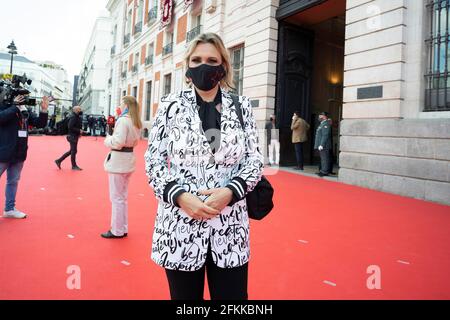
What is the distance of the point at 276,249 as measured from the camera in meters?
4.04

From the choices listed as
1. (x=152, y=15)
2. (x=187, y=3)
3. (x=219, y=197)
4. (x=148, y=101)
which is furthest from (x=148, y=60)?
(x=219, y=197)

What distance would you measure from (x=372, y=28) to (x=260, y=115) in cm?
522

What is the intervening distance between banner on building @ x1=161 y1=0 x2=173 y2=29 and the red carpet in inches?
721

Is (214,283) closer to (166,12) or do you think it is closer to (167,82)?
(167,82)

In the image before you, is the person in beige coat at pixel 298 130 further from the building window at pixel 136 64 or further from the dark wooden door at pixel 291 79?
the building window at pixel 136 64

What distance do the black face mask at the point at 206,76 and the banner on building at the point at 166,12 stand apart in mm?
22655

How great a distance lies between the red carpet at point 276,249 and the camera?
299cm

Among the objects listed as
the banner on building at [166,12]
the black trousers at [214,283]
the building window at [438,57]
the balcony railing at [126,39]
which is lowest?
the black trousers at [214,283]

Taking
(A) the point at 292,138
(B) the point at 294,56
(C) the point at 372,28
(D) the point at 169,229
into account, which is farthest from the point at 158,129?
(B) the point at 294,56

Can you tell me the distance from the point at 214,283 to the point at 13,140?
171 inches

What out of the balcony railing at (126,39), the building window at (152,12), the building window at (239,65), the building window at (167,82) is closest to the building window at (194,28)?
the building window at (167,82)

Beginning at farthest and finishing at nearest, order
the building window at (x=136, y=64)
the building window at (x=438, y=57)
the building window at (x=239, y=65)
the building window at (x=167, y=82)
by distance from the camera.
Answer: the building window at (x=136, y=64) → the building window at (x=167, y=82) → the building window at (x=239, y=65) → the building window at (x=438, y=57)

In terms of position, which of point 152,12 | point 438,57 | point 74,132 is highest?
point 152,12
